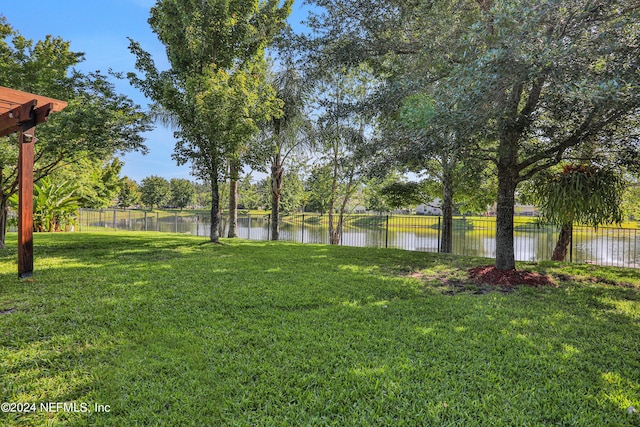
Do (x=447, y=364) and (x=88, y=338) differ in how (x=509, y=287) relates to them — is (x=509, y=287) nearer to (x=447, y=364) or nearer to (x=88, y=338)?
(x=447, y=364)

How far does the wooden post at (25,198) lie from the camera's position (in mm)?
4344

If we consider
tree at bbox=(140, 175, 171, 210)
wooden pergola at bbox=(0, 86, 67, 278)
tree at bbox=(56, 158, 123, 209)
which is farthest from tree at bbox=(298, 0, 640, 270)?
tree at bbox=(140, 175, 171, 210)

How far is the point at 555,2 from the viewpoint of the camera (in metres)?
3.32

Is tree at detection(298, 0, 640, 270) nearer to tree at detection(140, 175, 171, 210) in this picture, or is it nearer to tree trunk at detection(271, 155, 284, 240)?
tree trunk at detection(271, 155, 284, 240)

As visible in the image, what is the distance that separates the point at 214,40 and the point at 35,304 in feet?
24.3

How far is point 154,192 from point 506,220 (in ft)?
149

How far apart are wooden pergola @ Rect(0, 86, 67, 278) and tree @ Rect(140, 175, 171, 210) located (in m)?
42.1

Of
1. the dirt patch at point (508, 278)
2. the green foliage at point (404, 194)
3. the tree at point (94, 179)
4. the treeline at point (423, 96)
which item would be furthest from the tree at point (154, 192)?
the dirt patch at point (508, 278)

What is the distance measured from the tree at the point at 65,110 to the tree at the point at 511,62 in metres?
5.01

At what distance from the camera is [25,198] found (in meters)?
4.38

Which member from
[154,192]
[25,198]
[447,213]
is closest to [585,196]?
[447,213]

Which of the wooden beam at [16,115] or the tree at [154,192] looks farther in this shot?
the tree at [154,192]

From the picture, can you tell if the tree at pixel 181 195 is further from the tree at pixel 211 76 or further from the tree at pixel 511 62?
the tree at pixel 511 62

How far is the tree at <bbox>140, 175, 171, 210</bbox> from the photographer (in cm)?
4269
